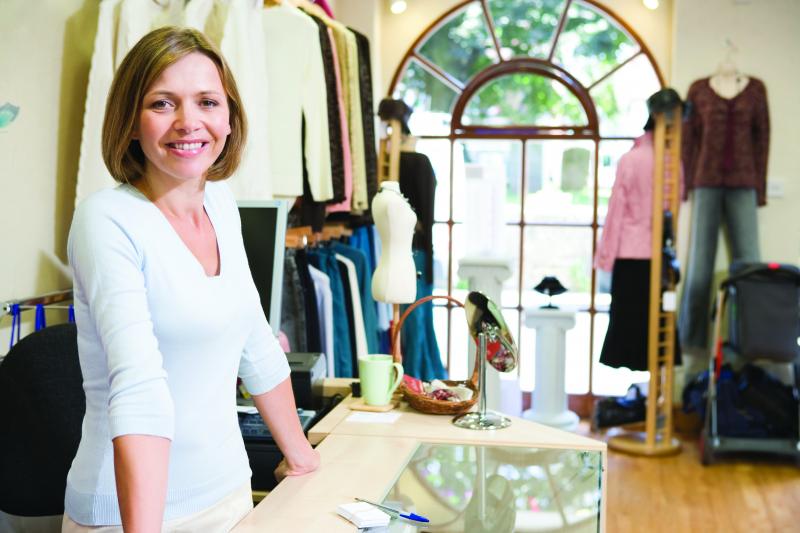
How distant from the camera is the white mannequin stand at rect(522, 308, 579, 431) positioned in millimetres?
5266

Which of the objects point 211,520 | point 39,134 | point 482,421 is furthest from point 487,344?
point 39,134

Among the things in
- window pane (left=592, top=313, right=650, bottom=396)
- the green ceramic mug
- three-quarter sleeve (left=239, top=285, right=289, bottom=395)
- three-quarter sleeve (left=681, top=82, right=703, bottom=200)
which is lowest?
window pane (left=592, top=313, right=650, bottom=396)

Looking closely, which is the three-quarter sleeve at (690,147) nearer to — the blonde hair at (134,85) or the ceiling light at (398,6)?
the ceiling light at (398,6)

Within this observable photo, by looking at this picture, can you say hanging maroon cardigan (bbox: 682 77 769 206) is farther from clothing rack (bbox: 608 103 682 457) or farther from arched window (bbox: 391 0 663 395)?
arched window (bbox: 391 0 663 395)

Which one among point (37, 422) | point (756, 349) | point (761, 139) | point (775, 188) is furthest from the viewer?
point (775, 188)

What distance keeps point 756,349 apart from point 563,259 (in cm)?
135

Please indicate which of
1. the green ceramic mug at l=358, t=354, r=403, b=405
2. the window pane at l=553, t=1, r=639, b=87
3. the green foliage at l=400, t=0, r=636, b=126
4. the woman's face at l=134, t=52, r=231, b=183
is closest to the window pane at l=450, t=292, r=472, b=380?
the green foliage at l=400, t=0, r=636, b=126

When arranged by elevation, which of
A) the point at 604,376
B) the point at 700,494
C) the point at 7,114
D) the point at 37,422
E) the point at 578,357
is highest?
the point at 7,114

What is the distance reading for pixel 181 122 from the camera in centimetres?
137

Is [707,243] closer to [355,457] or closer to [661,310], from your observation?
[661,310]

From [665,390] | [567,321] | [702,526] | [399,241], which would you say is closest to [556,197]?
[567,321]

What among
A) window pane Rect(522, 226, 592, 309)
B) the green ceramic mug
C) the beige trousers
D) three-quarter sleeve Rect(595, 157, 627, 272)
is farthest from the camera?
window pane Rect(522, 226, 592, 309)

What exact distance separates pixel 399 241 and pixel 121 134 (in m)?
1.20

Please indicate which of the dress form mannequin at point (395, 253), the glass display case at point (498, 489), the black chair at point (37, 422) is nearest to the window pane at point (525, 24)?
the dress form mannequin at point (395, 253)
